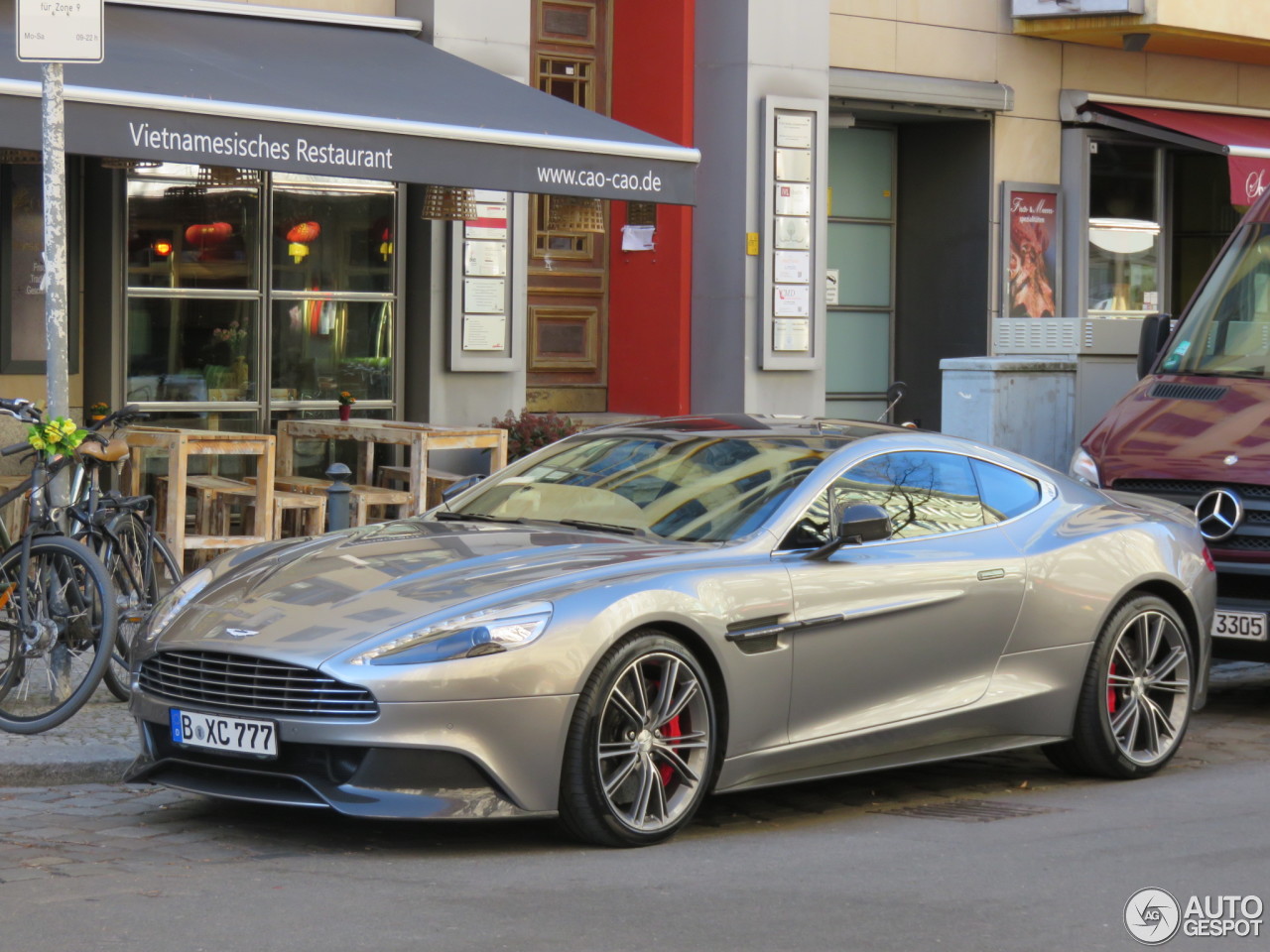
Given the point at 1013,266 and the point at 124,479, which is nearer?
the point at 124,479

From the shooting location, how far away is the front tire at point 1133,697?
24.8ft

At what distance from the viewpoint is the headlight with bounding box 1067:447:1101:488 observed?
31.6ft

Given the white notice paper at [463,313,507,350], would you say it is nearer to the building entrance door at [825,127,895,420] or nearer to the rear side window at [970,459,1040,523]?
the building entrance door at [825,127,895,420]

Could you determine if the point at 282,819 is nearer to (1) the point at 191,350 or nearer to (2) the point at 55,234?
(2) the point at 55,234

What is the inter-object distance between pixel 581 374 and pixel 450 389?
2.44 metres

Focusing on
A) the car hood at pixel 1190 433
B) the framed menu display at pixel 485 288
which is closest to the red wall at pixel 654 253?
the framed menu display at pixel 485 288

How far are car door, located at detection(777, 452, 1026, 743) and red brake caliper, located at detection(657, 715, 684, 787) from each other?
485 mm

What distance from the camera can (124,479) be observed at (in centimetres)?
1170

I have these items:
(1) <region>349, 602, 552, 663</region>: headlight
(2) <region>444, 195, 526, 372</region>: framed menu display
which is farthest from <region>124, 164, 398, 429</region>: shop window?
(1) <region>349, 602, 552, 663</region>: headlight

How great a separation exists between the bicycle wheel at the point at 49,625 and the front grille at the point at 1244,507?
4.88 m

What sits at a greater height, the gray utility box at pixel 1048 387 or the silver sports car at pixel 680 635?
the gray utility box at pixel 1048 387

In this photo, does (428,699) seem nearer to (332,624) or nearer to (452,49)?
(332,624)

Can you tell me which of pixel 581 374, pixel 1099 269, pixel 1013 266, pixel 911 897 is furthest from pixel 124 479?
pixel 1099 269

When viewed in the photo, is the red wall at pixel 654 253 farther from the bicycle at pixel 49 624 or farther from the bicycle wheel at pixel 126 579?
the bicycle at pixel 49 624
